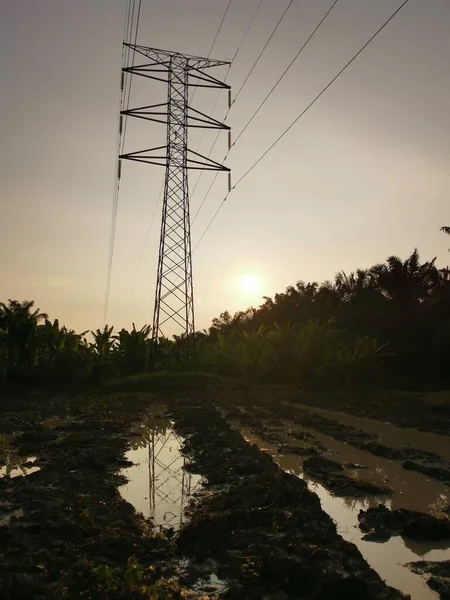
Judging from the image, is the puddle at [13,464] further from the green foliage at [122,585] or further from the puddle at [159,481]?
the green foliage at [122,585]

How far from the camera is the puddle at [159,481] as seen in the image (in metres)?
5.98

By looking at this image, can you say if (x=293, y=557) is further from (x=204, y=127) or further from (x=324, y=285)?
(x=324, y=285)

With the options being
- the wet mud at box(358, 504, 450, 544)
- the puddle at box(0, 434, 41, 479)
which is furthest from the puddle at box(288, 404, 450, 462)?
the puddle at box(0, 434, 41, 479)

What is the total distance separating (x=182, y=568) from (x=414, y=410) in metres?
12.8

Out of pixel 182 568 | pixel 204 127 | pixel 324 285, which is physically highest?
pixel 204 127

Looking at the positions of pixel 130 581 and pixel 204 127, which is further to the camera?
pixel 204 127

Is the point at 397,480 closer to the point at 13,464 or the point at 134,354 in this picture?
the point at 13,464

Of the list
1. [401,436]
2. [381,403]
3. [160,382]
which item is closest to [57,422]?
[401,436]

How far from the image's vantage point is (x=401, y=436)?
38.1 ft

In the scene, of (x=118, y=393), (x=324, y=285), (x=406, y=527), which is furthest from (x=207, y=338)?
(x=406, y=527)

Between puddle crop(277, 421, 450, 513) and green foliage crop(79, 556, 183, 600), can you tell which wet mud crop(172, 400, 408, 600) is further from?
puddle crop(277, 421, 450, 513)

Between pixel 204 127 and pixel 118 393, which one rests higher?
pixel 204 127

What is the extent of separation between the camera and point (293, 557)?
4.28 metres

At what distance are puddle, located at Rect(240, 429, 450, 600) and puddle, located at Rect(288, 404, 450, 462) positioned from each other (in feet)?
11.5
